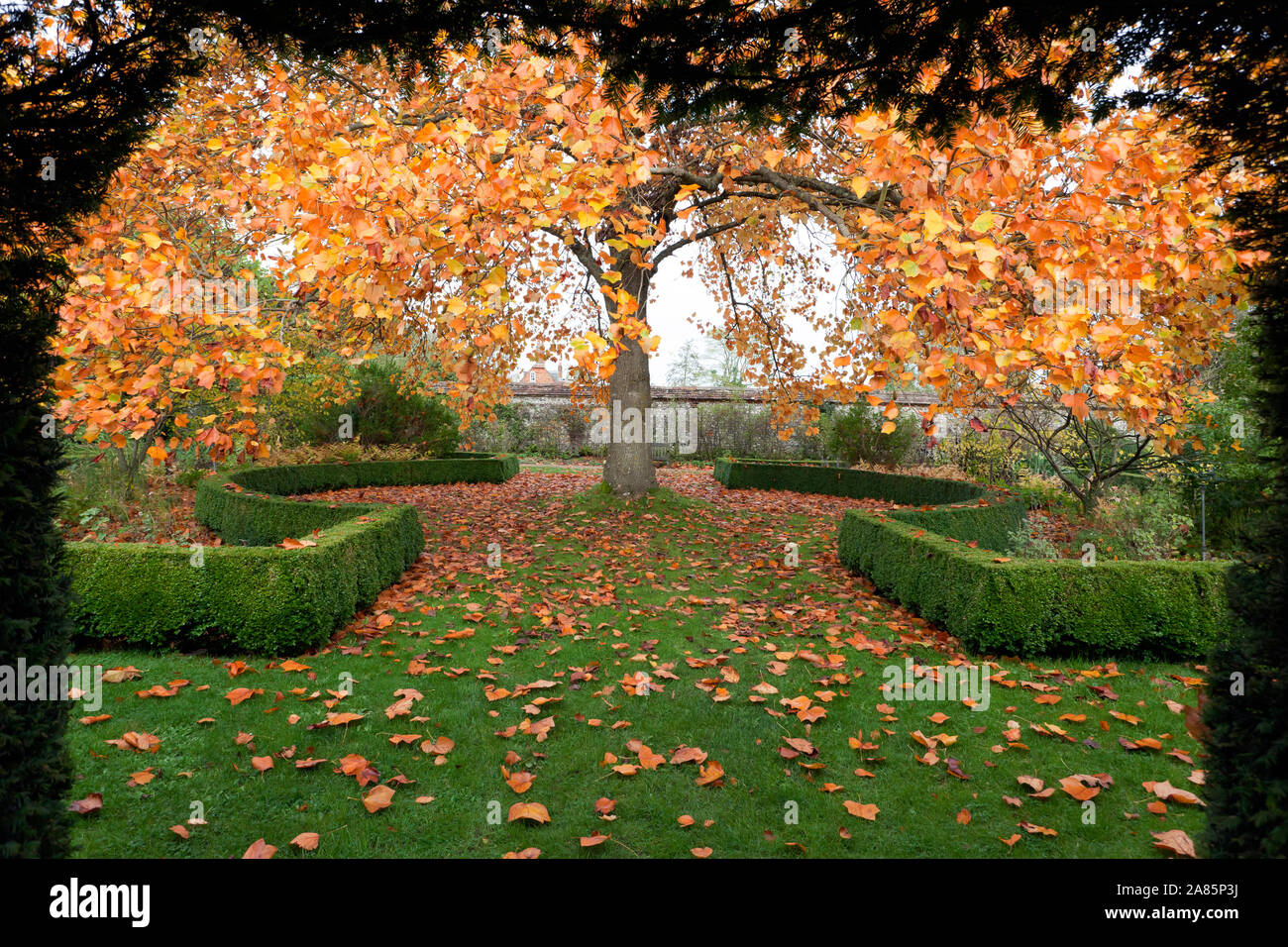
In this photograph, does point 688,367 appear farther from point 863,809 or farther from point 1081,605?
point 863,809

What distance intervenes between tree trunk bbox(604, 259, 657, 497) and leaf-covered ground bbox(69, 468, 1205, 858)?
5017 mm

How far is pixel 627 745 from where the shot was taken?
388 centimetres

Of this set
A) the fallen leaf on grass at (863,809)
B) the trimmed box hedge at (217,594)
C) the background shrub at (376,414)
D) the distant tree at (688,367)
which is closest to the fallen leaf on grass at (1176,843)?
the fallen leaf on grass at (863,809)

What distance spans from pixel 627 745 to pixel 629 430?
8.13 m

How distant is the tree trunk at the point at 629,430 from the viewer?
37.1 ft

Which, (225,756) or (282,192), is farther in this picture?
(282,192)

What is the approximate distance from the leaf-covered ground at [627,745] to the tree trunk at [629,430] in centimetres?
502

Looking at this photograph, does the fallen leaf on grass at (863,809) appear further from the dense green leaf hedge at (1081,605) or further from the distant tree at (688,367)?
the distant tree at (688,367)

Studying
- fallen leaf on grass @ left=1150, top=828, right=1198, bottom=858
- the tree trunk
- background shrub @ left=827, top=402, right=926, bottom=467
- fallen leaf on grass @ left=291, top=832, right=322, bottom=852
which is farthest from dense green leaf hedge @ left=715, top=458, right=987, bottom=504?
fallen leaf on grass @ left=291, top=832, right=322, bottom=852

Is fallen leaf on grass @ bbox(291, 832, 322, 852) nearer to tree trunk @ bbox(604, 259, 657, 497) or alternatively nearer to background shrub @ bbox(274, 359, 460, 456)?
tree trunk @ bbox(604, 259, 657, 497)

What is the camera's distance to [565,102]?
198 inches
